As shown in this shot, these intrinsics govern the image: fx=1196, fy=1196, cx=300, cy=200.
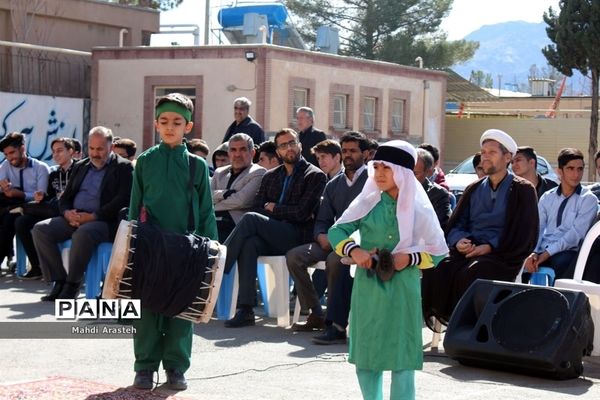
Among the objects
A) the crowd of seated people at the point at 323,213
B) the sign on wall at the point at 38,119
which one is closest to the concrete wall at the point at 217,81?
the sign on wall at the point at 38,119

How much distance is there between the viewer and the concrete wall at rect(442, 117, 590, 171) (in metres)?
44.2

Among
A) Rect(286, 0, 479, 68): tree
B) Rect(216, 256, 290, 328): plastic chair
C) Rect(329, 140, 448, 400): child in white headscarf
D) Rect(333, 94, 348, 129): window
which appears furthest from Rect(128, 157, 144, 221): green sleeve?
Rect(286, 0, 479, 68): tree

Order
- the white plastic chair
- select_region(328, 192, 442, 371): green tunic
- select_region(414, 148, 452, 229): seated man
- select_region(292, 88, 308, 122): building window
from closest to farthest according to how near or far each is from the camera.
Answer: select_region(328, 192, 442, 371): green tunic < the white plastic chair < select_region(414, 148, 452, 229): seated man < select_region(292, 88, 308, 122): building window

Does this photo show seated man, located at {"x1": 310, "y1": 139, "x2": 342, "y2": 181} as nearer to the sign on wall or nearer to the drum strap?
the drum strap

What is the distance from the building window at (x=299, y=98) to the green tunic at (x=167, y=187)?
2443cm

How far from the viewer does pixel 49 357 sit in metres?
8.59

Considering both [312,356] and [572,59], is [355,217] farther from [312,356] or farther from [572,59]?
[572,59]

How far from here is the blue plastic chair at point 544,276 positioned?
1082cm

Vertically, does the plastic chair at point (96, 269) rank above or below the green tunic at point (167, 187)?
below

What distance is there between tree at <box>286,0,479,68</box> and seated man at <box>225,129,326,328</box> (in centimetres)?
4169

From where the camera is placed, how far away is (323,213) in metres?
10.4

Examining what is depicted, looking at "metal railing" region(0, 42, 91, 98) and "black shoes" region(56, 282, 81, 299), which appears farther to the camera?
"metal railing" region(0, 42, 91, 98)

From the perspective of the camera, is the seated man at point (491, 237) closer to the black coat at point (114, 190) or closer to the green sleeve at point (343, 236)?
the green sleeve at point (343, 236)

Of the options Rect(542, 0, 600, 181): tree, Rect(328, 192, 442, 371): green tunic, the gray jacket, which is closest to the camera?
Rect(328, 192, 442, 371): green tunic
